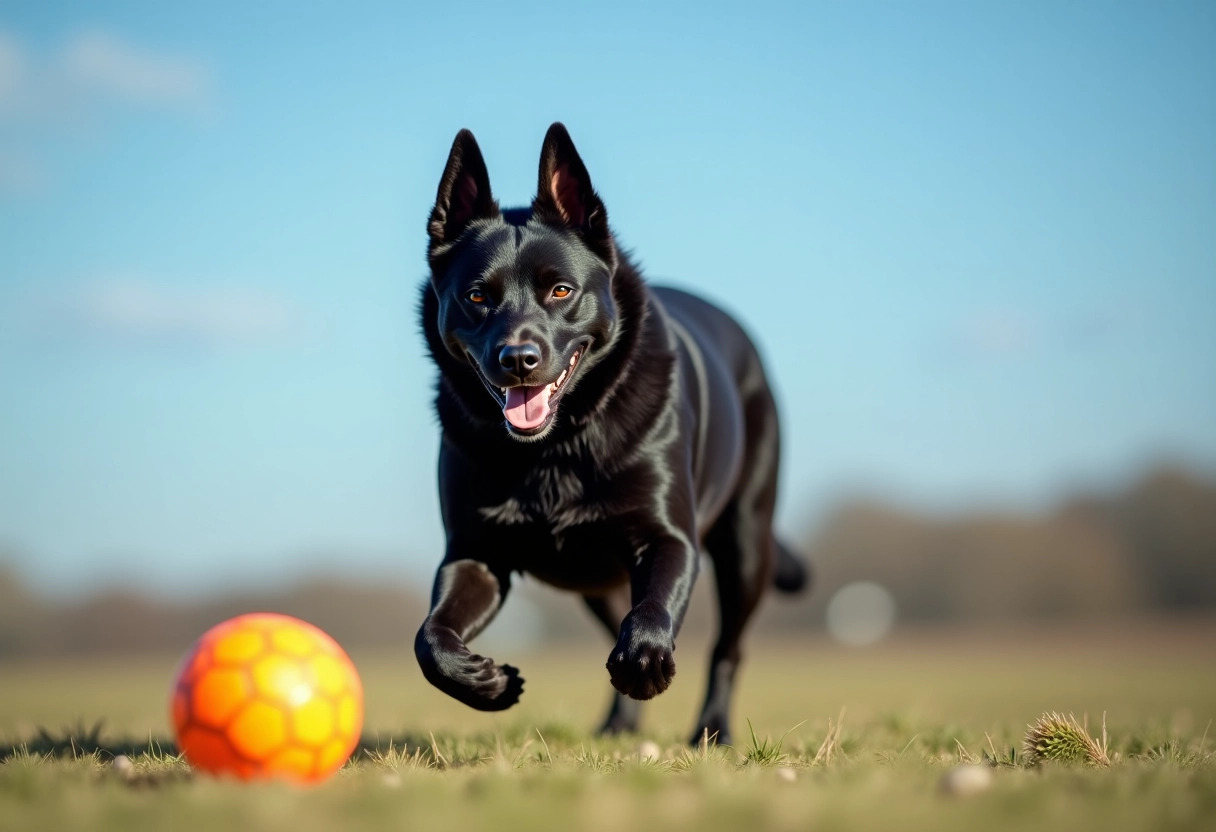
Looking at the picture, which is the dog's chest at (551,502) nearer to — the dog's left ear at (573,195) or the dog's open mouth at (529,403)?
the dog's open mouth at (529,403)

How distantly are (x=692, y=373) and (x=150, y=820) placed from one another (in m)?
2.95

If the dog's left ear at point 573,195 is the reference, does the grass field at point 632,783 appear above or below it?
below

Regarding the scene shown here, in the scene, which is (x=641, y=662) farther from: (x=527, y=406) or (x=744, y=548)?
(x=744, y=548)

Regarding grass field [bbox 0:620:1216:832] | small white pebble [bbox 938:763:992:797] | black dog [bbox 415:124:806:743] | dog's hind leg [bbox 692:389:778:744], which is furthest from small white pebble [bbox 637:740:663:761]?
dog's hind leg [bbox 692:389:778:744]

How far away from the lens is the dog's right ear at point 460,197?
14.0ft

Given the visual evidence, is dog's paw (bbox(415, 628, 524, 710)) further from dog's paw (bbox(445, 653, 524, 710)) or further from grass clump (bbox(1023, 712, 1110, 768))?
grass clump (bbox(1023, 712, 1110, 768))

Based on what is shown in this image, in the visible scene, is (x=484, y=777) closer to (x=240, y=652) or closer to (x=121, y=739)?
(x=240, y=652)

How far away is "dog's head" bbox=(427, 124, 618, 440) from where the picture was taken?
3.82 meters

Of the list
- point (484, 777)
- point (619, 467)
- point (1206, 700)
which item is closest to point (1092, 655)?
point (1206, 700)

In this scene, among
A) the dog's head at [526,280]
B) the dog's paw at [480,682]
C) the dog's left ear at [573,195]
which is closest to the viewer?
the dog's paw at [480,682]

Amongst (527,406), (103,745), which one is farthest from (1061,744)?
(103,745)

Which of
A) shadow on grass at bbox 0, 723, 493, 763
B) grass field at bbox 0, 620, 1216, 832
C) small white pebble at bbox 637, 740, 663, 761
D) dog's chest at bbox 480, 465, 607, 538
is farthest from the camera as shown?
dog's chest at bbox 480, 465, 607, 538

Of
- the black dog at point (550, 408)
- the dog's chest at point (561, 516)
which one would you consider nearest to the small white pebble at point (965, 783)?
the black dog at point (550, 408)

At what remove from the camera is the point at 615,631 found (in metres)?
5.68
